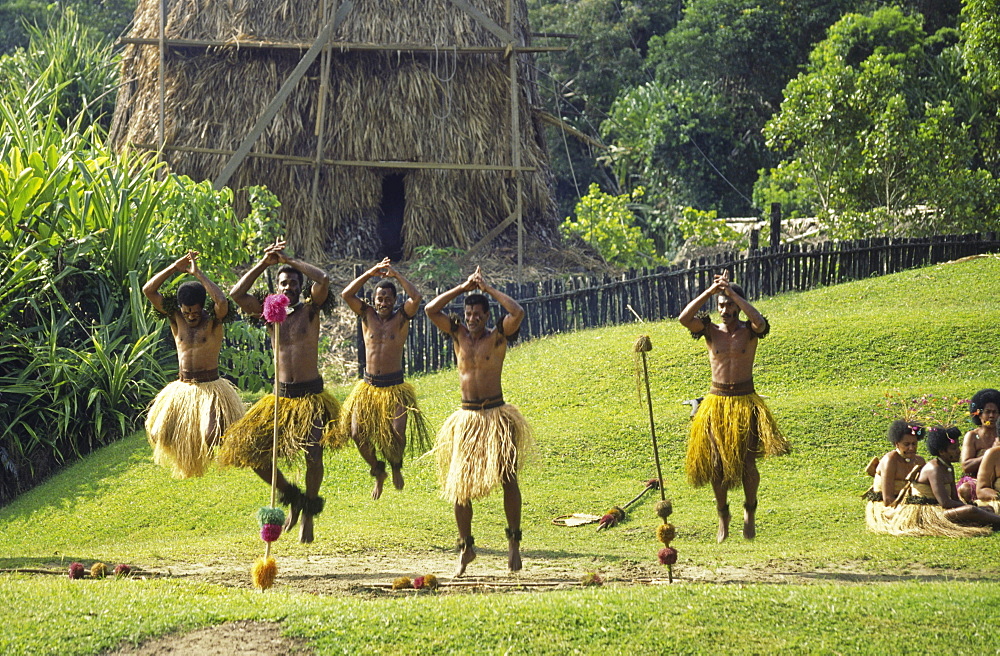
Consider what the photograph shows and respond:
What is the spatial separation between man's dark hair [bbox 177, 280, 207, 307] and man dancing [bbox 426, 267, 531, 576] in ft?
5.75

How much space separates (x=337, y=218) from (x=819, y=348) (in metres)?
7.89

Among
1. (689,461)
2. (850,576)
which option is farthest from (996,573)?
(689,461)

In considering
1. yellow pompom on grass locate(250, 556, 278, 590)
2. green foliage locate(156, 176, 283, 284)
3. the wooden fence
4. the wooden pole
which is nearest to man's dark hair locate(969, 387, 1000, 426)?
yellow pompom on grass locate(250, 556, 278, 590)

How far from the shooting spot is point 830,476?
895 cm

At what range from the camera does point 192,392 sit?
8039 mm

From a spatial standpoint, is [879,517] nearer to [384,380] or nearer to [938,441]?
[938,441]

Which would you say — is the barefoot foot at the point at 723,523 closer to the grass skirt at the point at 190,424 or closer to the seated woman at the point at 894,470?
the seated woman at the point at 894,470

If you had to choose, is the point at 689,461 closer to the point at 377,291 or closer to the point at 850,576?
the point at 850,576

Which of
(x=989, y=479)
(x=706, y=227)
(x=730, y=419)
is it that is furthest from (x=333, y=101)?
(x=989, y=479)

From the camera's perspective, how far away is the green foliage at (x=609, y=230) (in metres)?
18.8

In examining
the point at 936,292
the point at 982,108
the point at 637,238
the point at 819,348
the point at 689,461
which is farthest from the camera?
the point at 982,108

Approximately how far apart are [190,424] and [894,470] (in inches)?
180

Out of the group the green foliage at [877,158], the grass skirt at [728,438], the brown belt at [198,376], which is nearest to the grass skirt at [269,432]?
the brown belt at [198,376]

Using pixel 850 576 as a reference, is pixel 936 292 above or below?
above
